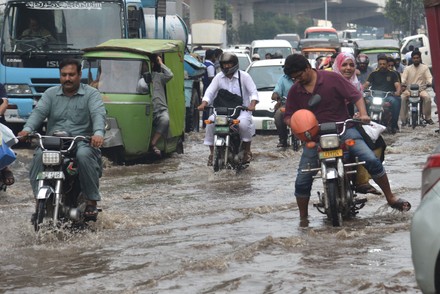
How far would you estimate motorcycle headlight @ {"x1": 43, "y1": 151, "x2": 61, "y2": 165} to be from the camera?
9.84m

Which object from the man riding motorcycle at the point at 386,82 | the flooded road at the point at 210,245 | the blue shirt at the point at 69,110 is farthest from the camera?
the man riding motorcycle at the point at 386,82

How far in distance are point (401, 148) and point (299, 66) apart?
922 centimetres

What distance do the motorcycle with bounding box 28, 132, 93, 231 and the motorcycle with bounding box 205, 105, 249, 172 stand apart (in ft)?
16.8

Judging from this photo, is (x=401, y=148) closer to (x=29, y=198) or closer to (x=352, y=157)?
(x=29, y=198)

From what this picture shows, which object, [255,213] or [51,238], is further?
[255,213]

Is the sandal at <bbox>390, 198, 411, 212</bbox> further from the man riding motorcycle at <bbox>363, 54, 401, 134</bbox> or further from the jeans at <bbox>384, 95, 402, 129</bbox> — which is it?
the jeans at <bbox>384, 95, 402, 129</bbox>

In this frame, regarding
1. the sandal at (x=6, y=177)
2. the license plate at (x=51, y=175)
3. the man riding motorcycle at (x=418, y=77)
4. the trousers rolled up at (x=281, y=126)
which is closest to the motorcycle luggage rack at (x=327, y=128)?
the license plate at (x=51, y=175)

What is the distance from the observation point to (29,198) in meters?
13.8

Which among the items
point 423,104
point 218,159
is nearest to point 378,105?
point 423,104

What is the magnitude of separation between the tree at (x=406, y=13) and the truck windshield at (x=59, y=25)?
6504cm

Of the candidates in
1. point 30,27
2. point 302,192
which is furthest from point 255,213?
point 30,27

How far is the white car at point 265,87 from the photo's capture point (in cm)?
2256

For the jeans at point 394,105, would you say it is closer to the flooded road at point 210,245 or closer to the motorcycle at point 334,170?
the flooded road at point 210,245

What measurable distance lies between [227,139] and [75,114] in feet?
17.0
